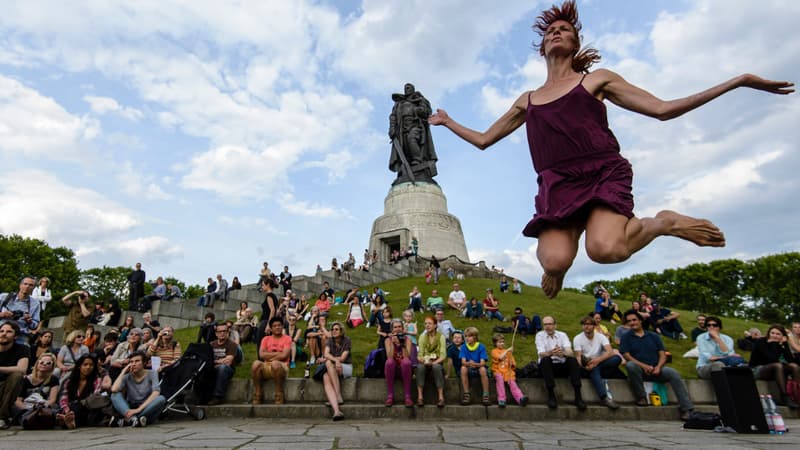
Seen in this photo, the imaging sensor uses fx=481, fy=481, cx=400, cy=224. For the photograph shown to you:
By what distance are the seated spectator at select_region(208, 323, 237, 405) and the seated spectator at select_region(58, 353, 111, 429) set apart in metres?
1.46

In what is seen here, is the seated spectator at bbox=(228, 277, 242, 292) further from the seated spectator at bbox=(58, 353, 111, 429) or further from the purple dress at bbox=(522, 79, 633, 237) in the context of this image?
the purple dress at bbox=(522, 79, 633, 237)

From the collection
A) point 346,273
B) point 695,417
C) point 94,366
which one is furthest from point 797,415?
point 346,273

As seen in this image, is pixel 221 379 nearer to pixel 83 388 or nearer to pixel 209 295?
pixel 83 388

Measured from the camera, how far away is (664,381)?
290 inches

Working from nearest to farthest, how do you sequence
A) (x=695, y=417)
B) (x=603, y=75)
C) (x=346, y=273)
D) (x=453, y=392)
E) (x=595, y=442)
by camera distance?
1. (x=603, y=75)
2. (x=595, y=442)
3. (x=695, y=417)
4. (x=453, y=392)
5. (x=346, y=273)

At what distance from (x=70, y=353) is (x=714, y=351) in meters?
10.7

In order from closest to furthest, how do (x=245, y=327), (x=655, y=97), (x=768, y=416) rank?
(x=655, y=97) < (x=768, y=416) < (x=245, y=327)

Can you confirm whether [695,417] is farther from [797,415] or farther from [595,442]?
[797,415]

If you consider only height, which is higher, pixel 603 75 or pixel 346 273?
pixel 346 273

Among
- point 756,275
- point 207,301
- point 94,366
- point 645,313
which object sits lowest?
point 94,366

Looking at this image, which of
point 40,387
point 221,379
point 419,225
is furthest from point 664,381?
point 419,225

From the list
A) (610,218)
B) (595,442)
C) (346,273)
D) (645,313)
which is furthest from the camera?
(346,273)

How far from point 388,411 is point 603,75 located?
5.46m

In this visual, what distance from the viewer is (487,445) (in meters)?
3.74
